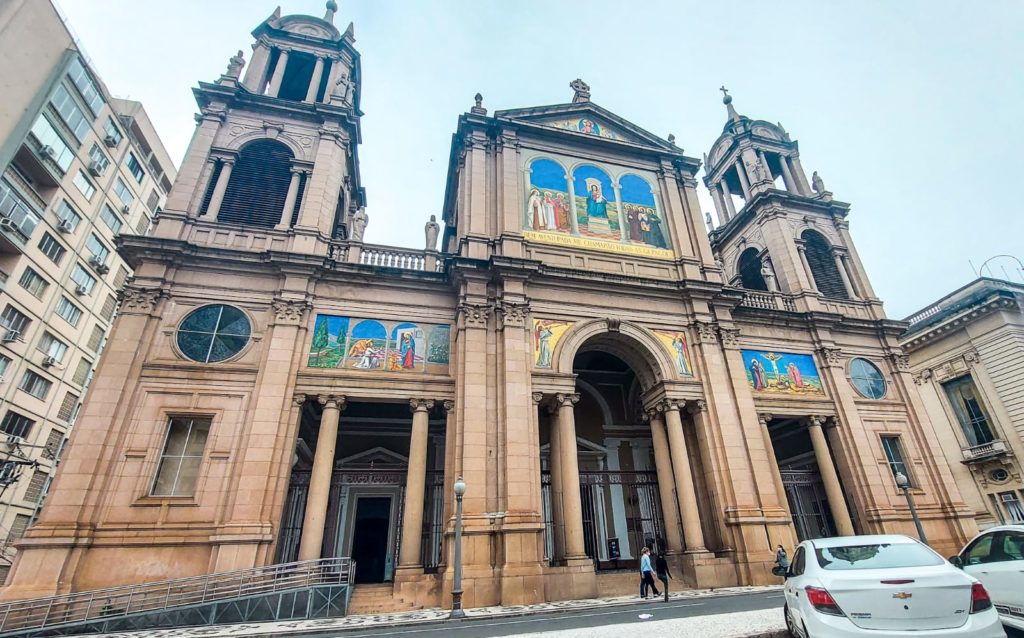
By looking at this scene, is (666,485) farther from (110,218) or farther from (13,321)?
(110,218)

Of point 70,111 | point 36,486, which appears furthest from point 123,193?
point 36,486

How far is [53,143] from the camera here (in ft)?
89.4

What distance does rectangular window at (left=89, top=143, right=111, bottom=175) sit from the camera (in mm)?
31478

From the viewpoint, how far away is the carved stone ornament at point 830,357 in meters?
22.0

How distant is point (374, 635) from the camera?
9250 millimetres

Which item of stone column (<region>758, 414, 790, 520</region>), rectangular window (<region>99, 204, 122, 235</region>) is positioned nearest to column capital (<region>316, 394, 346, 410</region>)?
stone column (<region>758, 414, 790, 520</region>)

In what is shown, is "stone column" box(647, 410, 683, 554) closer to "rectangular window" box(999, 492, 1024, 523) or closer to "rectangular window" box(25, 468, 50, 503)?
"rectangular window" box(999, 492, 1024, 523)

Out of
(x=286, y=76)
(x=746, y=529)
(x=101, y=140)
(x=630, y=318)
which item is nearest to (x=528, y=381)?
(x=630, y=318)

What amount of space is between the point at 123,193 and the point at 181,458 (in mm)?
30624

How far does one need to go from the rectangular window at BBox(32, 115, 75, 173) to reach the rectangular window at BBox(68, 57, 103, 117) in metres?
2.97

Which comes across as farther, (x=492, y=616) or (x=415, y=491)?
(x=415, y=491)

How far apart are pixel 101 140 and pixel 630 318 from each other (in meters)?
36.2

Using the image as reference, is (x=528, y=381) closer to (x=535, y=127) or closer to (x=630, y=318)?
(x=630, y=318)

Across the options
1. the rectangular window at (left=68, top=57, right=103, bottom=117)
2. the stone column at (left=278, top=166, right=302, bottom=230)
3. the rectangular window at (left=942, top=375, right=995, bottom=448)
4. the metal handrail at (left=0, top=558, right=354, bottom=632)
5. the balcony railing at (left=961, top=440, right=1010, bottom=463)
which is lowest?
the metal handrail at (left=0, top=558, right=354, bottom=632)
